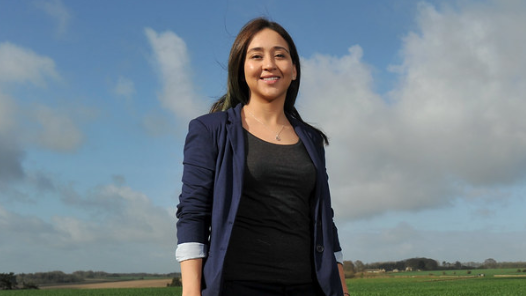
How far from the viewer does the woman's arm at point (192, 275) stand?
2.56 metres

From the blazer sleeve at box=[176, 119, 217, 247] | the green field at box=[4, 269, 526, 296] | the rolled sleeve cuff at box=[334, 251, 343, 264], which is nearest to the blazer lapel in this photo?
the blazer sleeve at box=[176, 119, 217, 247]

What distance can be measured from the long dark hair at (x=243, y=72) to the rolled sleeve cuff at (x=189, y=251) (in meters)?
1.01

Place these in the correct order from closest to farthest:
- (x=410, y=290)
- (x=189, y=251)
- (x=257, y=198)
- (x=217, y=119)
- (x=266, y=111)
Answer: (x=189, y=251) → (x=257, y=198) → (x=217, y=119) → (x=266, y=111) → (x=410, y=290)

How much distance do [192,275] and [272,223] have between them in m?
0.49

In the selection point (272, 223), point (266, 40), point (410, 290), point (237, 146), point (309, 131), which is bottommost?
point (410, 290)

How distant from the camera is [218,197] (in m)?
2.64

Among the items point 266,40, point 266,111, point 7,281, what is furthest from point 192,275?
point 7,281

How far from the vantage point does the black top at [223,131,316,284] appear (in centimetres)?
262

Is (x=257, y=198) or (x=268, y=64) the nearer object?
(x=257, y=198)

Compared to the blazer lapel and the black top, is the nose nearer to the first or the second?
the blazer lapel

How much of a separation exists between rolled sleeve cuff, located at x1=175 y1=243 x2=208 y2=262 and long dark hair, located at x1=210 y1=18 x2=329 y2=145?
1.01 meters

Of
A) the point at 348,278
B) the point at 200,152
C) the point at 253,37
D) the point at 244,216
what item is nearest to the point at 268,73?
the point at 253,37

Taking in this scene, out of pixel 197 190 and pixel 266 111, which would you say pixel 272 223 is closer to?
pixel 197 190

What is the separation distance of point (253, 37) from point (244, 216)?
1.08 m
